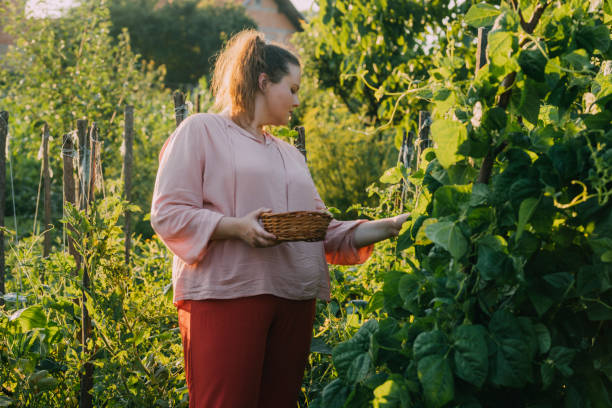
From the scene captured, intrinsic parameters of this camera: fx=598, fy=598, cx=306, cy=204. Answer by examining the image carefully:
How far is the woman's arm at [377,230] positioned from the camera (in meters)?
1.72

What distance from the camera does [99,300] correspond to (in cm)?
215

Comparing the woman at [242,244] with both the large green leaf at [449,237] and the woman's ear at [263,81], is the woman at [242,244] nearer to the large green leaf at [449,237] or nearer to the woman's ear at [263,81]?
the woman's ear at [263,81]

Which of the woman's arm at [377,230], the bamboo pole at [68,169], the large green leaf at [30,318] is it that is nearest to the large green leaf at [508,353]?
the woman's arm at [377,230]

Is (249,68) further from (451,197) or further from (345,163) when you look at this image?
(345,163)

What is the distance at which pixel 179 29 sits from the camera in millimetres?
23656

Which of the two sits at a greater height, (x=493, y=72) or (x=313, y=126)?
(x=313, y=126)

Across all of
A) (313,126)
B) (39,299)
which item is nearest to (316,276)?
(39,299)

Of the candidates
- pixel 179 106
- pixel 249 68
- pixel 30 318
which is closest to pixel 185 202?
pixel 249 68

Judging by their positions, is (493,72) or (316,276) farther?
(316,276)

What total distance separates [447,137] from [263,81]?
0.89 metres

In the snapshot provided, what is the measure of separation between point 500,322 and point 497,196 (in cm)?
20

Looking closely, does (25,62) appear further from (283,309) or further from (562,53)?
(562,53)

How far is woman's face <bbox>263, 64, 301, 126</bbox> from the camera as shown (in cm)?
176

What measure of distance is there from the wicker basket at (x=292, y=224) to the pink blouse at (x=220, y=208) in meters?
0.15
